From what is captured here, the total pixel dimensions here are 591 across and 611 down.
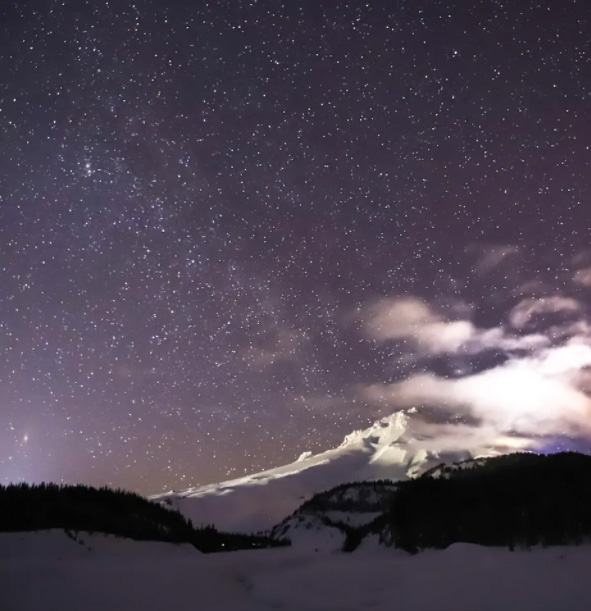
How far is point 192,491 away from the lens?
6570 inches

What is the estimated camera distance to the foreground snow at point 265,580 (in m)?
11.7

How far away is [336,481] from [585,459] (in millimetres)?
177471

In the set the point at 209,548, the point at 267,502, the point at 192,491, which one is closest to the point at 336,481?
the point at 267,502

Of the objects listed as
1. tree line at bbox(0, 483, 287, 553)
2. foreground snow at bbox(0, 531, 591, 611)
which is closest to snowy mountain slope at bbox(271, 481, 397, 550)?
tree line at bbox(0, 483, 287, 553)

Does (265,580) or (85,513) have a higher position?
(85,513)

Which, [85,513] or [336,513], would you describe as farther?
[336,513]

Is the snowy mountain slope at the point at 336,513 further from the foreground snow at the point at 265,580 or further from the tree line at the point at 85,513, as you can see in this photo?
the foreground snow at the point at 265,580

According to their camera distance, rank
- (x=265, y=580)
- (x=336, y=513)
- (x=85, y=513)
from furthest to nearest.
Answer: (x=336, y=513) → (x=85, y=513) → (x=265, y=580)

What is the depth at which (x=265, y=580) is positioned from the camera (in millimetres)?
17016

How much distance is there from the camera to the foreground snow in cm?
1174

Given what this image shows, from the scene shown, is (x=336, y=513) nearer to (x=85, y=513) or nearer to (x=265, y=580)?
(x=85, y=513)

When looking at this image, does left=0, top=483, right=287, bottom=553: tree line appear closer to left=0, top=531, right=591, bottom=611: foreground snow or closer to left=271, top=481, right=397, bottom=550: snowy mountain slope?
left=0, top=531, right=591, bottom=611: foreground snow

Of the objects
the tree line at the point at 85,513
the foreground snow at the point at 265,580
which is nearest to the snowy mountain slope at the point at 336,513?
the tree line at the point at 85,513

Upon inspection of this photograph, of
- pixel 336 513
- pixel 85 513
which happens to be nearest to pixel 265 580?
pixel 85 513
